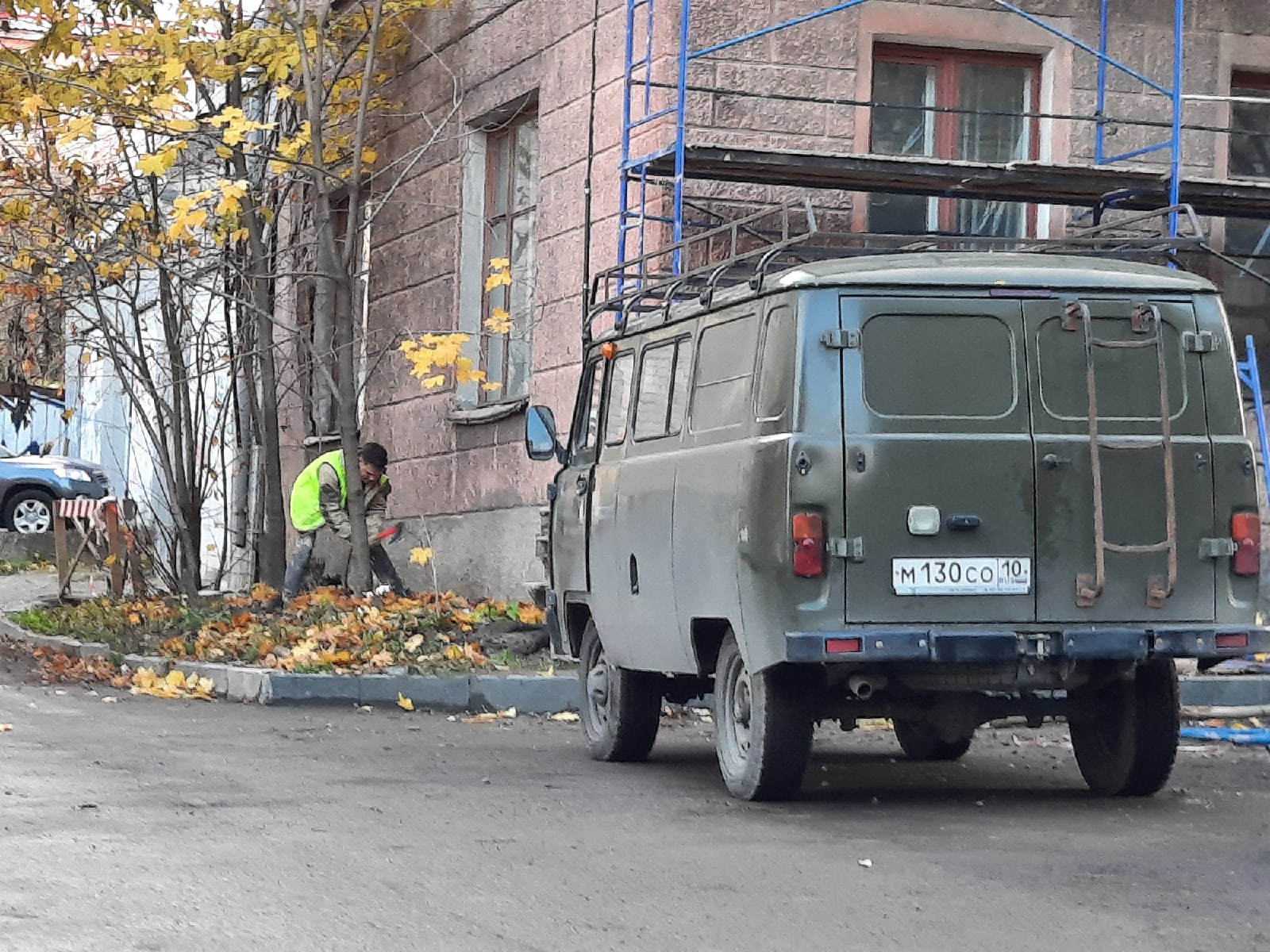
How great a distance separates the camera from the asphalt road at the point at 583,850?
221 inches

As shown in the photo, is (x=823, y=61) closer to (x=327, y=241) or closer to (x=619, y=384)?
(x=327, y=241)

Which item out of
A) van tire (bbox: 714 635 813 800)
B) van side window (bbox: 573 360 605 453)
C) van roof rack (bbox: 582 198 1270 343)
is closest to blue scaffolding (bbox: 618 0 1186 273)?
van roof rack (bbox: 582 198 1270 343)

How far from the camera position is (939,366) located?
806 cm

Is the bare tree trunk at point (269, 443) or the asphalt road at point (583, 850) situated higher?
the bare tree trunk at point (269, 443)

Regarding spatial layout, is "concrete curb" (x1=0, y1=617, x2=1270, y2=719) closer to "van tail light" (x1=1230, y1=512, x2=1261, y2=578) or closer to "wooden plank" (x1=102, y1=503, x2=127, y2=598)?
"van tail light" (x1=1230, y1=512, x2=1261, y2=578)

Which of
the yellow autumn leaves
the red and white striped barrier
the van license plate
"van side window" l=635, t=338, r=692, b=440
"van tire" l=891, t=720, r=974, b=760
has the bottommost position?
"van tire" l=891, t=720, r=974, b=760

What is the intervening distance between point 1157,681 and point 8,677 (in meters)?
8.07

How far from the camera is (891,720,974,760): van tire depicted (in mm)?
10109

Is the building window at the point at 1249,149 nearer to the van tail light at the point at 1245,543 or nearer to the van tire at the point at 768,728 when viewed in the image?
the van tail light at the point at 1245,543

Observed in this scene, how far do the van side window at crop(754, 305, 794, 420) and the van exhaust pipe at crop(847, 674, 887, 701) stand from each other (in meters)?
1.03

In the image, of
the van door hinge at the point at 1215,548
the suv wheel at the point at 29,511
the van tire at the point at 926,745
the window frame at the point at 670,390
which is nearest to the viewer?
the van door hinge at the point at 1215,548

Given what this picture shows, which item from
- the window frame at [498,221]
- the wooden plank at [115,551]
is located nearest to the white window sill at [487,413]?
the window frame at [498,221]

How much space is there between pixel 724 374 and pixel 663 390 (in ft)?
2.55

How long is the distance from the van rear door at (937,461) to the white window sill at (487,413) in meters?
8.29
